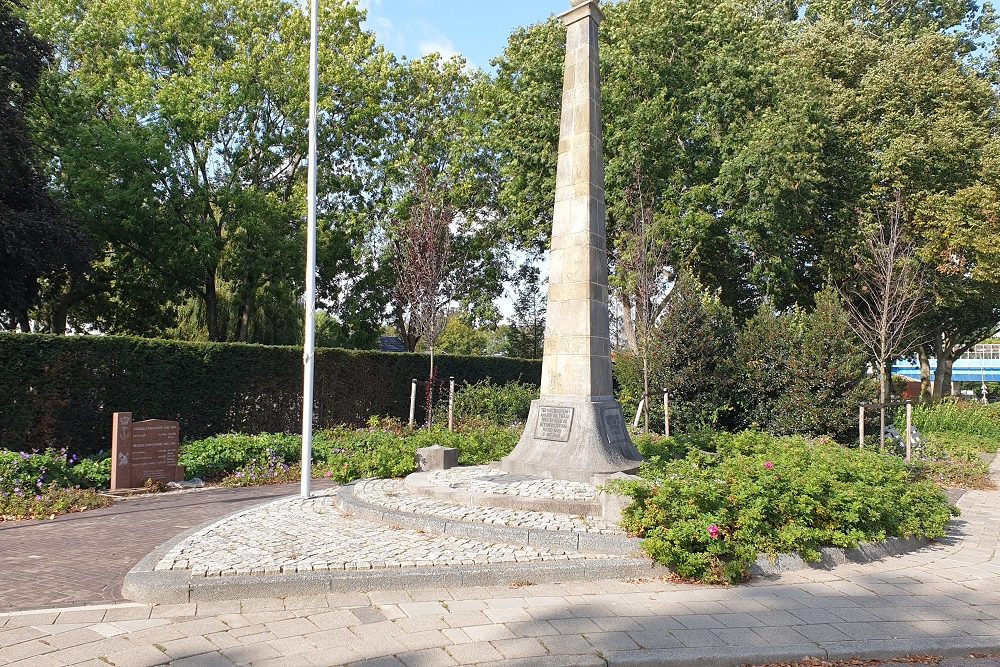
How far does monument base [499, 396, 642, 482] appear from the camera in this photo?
31.1ft

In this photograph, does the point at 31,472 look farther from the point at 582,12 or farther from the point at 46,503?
the point at 582,12

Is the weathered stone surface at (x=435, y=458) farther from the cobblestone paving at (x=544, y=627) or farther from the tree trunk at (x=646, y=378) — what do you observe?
the tree trunk at (x=646, y=378)

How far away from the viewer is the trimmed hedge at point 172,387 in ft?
37.0

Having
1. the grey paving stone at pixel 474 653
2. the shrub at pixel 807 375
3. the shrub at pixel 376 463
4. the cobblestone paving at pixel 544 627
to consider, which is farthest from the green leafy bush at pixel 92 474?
the shrub at pixel 807 375

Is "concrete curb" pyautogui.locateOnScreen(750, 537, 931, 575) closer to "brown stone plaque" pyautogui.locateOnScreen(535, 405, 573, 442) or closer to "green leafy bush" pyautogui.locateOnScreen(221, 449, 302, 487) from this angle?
"brown stone plaque" pyautogui.locateOnScreen(535, 405, 573, 442)

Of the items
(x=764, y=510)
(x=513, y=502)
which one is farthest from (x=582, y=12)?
(x=764, y=510)

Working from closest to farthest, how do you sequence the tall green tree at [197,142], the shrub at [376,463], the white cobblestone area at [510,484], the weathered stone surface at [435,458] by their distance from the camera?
the white cobblestone area at [510,484] < the shrub at [376,463] < the weathered stone surface at [435,458] < the tall green tree at [197,142]

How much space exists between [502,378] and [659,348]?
25.5 ft

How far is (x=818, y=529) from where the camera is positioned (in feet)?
21.7

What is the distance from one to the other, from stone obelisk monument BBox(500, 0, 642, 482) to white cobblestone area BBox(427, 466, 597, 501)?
0.33 m

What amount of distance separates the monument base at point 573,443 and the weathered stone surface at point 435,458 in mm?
905

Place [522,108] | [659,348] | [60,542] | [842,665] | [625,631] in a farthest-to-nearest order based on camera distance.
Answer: [522,108], [659,348], [60,542], [625,631], [842,665]

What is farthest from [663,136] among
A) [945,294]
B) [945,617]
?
[945,617]

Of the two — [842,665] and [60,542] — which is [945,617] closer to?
[842,665]
